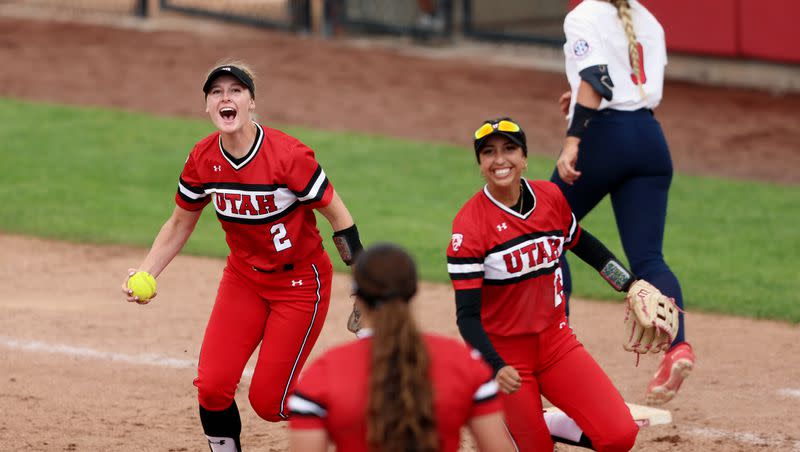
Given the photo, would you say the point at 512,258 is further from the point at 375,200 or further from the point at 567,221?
the point at 375,200

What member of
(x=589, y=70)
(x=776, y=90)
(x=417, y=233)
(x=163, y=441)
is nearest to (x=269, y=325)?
(x=163, y=441)

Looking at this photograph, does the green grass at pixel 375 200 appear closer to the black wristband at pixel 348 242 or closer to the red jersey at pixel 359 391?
the black wristband at pixel 348 242

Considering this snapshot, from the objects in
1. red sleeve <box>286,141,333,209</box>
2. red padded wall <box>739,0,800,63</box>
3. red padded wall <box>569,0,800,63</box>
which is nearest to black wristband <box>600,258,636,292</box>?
red sleeve <box>286,141,333,209</box>

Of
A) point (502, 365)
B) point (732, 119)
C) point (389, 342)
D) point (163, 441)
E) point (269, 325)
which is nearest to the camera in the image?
point (389, 342)

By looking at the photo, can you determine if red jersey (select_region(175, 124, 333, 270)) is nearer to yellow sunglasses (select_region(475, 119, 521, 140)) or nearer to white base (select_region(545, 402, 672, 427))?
yellow sunglasses (select_region(475, 119, 521, 140))

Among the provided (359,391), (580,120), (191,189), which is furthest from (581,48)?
(359,391)

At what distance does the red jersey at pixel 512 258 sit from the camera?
4.99 meters

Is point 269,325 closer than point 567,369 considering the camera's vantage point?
No

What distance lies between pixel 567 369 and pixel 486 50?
1302 centimetres

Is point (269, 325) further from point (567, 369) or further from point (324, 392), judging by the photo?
point (324, 392)

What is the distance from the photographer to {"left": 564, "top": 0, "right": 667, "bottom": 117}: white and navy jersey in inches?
250

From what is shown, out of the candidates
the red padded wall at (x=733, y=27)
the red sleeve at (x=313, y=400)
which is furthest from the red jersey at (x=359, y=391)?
the red padded wall at (x=733, y=27)

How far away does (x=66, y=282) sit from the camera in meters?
9.16

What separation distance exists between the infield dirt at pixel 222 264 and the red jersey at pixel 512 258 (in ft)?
4.17
